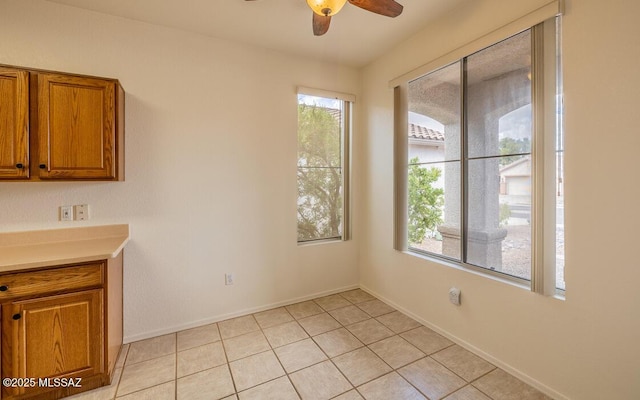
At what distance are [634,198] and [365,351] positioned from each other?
195 centimetres

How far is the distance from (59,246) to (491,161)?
3332mm

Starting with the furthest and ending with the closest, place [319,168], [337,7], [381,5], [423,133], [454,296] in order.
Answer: [319,168]
[423,133]
[454,296]
[381,5]
[337,7]

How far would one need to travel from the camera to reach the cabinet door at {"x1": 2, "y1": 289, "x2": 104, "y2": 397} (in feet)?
5.39

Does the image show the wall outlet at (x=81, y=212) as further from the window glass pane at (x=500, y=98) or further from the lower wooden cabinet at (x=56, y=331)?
the window glass pane at (x=500, y=98)

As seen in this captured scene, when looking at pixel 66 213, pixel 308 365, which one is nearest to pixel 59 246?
pixel 66 213

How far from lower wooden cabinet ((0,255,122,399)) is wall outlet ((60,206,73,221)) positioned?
67 centimetres

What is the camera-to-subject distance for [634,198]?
1.43 m

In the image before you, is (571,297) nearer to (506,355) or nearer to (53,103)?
(506,355)

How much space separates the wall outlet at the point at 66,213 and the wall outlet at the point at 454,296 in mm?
3195

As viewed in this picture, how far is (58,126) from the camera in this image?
1988 mm

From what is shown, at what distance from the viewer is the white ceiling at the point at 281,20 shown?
7.35 ft

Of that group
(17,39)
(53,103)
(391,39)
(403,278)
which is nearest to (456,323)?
(403,278)

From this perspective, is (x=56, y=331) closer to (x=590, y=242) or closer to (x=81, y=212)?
(x=81, y=212)

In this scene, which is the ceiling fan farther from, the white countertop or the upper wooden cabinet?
the white countertop
